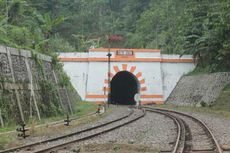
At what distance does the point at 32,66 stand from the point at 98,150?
437 inches

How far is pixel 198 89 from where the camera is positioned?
32906 mm

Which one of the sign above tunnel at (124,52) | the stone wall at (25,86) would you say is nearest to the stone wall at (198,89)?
the sign above tunnel at (124,52)

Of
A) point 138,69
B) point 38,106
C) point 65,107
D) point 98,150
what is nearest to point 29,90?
point 38,106

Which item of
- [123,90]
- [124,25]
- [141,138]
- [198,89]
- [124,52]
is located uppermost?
[124,25]

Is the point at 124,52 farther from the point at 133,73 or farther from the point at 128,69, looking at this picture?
the point at 133,73

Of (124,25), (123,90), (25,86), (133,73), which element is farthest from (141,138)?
(124,25)

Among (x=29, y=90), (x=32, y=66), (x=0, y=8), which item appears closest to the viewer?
(x=29, y=90)

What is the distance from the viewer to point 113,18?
231 ft

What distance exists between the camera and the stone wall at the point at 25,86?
16.8 metres

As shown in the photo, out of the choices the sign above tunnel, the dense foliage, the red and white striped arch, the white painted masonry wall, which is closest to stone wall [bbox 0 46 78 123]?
the dense foliage

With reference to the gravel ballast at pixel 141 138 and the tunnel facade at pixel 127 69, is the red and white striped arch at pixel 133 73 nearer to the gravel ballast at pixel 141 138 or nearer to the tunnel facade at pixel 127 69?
the tunnel facade at pixel 127 69

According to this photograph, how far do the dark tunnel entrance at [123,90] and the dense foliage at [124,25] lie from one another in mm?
5686

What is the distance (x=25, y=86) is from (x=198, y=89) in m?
17.2

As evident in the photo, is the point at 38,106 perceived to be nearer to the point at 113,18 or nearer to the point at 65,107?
the point at 65,107
